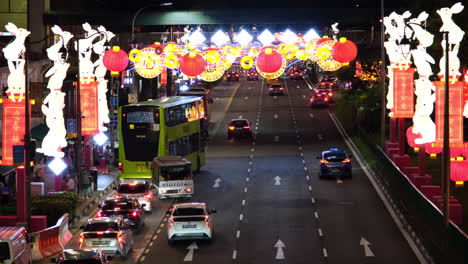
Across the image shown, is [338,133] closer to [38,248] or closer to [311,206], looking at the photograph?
[311,206]

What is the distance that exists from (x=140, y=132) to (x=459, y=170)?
20312 millimetres

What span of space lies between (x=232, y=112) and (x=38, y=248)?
6227cm

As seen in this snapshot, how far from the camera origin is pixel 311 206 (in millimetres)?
46469

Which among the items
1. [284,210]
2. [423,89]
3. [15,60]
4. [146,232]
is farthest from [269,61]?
[15,60]

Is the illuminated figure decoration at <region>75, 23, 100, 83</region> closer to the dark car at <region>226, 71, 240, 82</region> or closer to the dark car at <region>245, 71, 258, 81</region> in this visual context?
the dark car at <region>245, 71, 258, 81</region>

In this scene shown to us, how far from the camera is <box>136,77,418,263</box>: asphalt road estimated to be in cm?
3553

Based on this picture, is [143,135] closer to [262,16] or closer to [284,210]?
[284,210]

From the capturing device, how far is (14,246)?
2812cm

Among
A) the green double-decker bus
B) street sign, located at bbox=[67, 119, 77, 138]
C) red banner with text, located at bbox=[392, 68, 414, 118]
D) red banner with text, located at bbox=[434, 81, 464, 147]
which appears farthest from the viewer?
the green double-decker bus

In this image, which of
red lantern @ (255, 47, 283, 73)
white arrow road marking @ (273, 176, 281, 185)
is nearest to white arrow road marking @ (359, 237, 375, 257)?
red lantern @ (255, 47, 283, 73)

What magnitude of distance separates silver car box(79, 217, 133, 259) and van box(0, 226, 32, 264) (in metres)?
3.26

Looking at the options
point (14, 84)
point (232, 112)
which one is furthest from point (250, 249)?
point (232, 112)

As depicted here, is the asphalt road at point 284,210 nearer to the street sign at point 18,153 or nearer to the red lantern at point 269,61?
the street sign at point 18,153

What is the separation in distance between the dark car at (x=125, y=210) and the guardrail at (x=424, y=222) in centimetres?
1012
